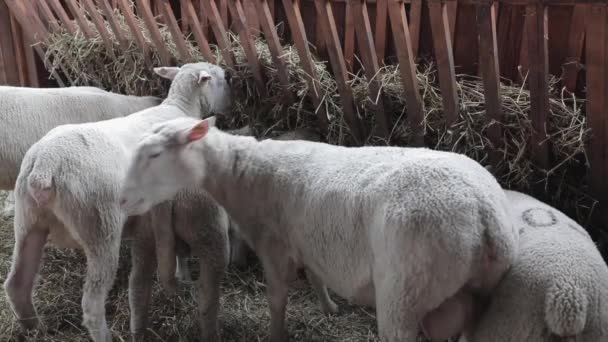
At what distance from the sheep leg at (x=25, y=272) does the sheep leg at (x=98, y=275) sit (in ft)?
1.14

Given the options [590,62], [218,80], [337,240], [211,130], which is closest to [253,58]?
[218,80]

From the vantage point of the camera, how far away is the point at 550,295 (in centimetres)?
230

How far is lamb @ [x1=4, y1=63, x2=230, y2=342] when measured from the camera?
2.93 m

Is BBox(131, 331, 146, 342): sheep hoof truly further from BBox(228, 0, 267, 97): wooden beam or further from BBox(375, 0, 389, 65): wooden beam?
BBox(375, 0, 389, 65): wooden beam

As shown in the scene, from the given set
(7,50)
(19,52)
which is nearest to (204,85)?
(19,52)

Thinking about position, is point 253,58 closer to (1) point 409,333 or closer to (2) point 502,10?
(2) point 502,10

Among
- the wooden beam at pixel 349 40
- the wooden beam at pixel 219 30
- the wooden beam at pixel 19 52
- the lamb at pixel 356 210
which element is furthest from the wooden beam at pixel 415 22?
the wooden beam at pixel 19 52

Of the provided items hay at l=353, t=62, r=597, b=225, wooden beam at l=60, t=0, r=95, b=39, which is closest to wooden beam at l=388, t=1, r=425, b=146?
hay at l=353, t=62, r=597, b=225

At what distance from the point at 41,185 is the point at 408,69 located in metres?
1.99

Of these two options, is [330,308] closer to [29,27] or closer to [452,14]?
[452,14]

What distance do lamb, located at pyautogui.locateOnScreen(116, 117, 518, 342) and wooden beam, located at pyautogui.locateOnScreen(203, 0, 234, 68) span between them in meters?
1.25

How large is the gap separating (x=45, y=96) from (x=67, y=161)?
5.20ft

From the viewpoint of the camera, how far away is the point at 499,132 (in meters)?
3.30

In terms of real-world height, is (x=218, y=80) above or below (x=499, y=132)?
above
